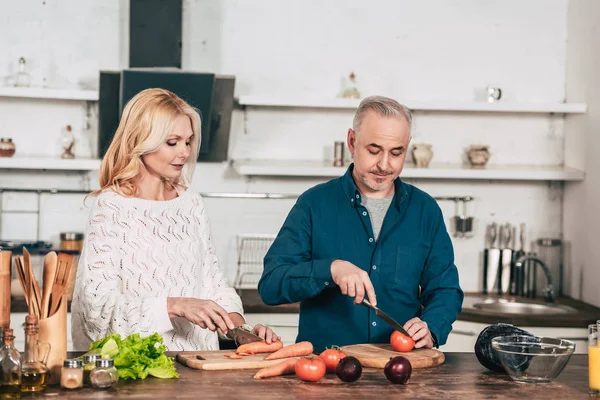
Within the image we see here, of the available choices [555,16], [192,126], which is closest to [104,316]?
[192,126]

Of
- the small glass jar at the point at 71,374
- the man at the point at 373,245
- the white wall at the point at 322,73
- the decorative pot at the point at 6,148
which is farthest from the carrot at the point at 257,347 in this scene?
the decorative pot at the point at 6,148

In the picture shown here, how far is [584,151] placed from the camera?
4.84m

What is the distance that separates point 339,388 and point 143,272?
82cm

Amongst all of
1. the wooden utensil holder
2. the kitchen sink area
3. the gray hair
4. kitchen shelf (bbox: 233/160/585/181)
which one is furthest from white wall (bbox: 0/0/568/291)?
the wooden utensil holder

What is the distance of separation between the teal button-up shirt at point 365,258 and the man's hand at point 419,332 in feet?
0.37

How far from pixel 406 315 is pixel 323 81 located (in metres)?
2.44

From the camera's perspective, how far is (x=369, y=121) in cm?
273

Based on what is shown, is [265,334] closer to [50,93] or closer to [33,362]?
[33,362]

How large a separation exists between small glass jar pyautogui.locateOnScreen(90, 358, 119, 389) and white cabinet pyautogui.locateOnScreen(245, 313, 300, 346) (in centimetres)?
224

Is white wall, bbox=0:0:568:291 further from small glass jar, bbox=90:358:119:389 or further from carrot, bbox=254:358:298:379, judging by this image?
small glass jar, bbox=90:358:119:389

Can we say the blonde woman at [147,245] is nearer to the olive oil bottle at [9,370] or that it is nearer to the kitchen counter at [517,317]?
the olive oil bottle at [9,370]

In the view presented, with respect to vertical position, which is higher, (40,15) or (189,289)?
(40,15)

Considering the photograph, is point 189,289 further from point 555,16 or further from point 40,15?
point 555,16

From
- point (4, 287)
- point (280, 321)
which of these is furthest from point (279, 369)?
point (280, 321)
